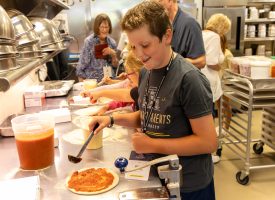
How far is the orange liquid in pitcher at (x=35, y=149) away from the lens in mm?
1157

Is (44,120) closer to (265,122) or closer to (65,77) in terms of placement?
(265,122)

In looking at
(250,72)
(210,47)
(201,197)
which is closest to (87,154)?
(201,197)

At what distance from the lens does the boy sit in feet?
3.57

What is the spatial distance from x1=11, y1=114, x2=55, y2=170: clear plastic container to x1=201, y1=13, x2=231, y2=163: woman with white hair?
2.51 m

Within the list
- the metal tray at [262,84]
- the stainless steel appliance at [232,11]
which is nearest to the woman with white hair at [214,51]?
the metal tray at [262,84]

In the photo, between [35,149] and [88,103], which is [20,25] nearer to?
[35,149]

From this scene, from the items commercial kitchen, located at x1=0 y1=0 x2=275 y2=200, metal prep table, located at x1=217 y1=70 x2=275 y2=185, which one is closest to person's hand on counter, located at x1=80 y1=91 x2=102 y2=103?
commercial kitchen, located at x1=0 y1=0 x2=275 y2=200

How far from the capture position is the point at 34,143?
116cm

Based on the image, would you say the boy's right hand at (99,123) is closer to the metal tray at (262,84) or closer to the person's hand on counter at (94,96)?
the person's hand on counter at (94,96)

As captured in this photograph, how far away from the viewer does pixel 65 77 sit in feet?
14.2

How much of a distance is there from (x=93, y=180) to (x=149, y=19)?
596mm

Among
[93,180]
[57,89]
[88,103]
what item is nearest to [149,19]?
[93,180]

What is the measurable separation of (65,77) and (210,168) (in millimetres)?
3385

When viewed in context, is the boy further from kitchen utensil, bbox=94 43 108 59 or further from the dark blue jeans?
kitchen utensil, bbox=94 43 108 59
